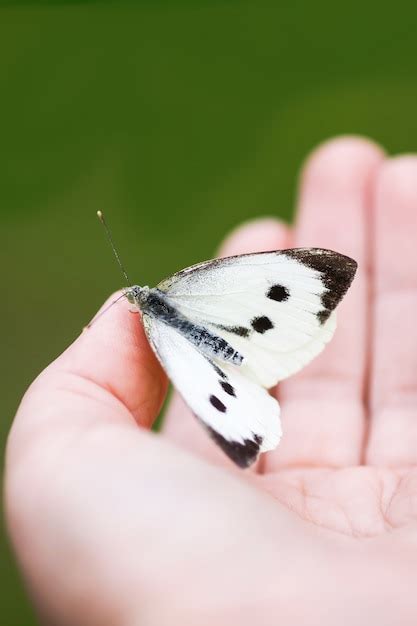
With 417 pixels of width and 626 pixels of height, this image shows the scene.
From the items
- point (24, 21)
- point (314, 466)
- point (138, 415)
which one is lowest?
point (314, 466)

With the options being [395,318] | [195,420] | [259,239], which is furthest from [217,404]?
[259,239]

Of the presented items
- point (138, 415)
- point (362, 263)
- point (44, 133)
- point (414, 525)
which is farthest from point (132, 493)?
point (44, 133)

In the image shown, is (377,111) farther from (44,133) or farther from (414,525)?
(414,525)

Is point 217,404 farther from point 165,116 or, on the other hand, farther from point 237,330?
point 165,116

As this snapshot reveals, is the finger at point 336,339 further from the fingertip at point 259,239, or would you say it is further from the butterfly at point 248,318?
the butterfly at point 248,318

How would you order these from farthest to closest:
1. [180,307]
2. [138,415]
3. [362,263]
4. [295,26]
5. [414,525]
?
[295,26] → [362,263] → [180,307] → [138,415] → [414,525]

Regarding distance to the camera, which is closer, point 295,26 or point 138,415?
point 138,415
